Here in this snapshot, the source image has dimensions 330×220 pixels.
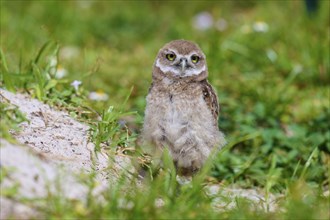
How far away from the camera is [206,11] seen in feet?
34.0

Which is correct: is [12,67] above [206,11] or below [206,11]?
below

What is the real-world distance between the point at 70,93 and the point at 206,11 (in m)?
5.06

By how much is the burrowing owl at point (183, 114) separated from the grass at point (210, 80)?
172 millimetres

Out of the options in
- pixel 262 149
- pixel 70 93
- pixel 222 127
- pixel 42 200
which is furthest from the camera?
pixel 222 127

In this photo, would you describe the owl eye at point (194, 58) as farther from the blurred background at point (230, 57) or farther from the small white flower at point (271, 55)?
the small white flower at point (271, 55)

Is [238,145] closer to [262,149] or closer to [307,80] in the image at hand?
[262,149]

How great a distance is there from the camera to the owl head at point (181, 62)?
17.4 ft

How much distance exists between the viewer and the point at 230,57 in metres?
8.34

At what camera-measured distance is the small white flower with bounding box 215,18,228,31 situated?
9.41 meters

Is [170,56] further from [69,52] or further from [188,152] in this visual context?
[69,52]

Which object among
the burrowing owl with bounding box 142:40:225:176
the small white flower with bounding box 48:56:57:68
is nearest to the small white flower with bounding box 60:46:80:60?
the small white flower with bounding box 48:56:57:68

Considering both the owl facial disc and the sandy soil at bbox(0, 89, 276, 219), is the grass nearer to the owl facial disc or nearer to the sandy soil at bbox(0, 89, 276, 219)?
the sandy soil at bbox(0, 89, 276, 219)

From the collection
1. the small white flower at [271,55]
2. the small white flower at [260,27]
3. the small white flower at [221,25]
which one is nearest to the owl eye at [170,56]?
the small white flower at [271,55]

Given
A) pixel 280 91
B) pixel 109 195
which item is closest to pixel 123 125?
pixel 109 195
